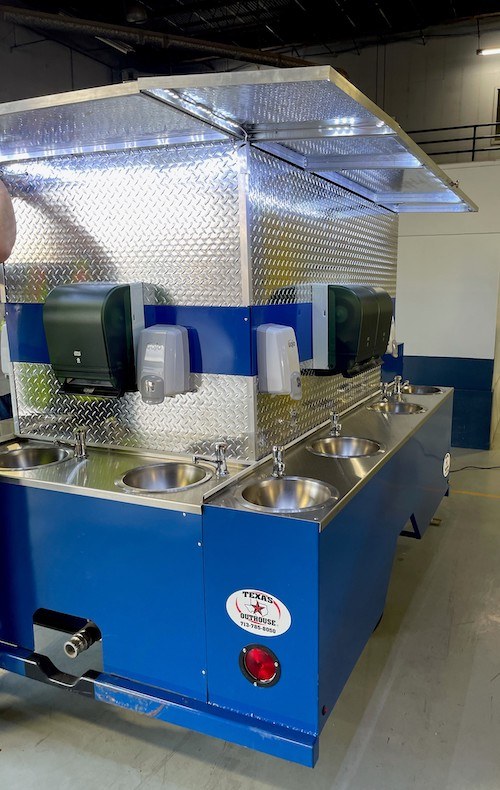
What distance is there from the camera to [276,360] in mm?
2492

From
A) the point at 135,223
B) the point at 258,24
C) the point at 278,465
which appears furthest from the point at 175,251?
the point at 258,24

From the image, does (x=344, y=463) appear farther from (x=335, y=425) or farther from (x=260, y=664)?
(x=260, y=664)

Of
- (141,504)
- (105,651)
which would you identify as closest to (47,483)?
(141,504)

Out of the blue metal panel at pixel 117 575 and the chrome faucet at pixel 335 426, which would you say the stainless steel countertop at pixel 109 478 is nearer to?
the blue metal panel at pixel 117 575

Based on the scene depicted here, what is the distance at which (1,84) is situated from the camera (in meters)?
9.34

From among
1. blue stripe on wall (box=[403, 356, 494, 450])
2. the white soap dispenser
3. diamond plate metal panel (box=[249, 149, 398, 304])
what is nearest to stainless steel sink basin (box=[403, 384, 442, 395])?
diamond plate metal panel (box=[249, 149, 398, 304])

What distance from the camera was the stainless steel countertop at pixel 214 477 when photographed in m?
2.09

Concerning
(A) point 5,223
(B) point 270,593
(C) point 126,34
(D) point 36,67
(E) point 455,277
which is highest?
(D) point 36,67

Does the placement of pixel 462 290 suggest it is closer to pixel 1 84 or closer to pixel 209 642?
pixel 209 642

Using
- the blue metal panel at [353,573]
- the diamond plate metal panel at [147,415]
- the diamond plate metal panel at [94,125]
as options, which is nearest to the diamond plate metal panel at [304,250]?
the diamond plate metal panel at [147,415]

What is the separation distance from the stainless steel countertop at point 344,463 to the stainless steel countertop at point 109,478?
0.09 metres

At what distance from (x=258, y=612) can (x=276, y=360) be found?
1.01 meters

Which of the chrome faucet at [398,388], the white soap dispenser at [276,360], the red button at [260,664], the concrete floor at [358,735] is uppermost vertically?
the white soap dispenser at [276,360]

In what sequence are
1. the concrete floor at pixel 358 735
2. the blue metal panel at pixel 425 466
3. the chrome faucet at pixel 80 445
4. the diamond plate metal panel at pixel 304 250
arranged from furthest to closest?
the blue metal panel at pixel 425 466 → the chrome faucet at pixel 80 445 → the diamond plate metal panel at pixel 304 250 → the concrete floor at pixel 358 735
